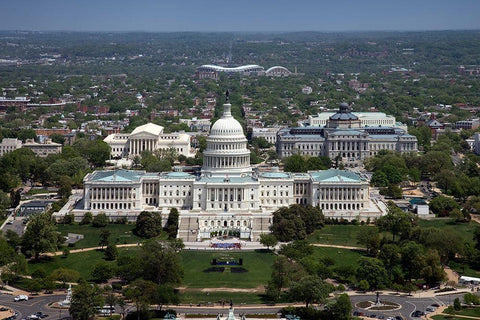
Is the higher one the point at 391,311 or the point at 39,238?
the point at 39,238

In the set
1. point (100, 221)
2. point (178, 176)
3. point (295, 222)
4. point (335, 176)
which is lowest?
point (100, 221)

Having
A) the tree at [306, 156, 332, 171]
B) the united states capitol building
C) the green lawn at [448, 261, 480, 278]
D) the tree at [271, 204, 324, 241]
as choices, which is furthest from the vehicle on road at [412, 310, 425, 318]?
the tree at [306, 156, 332, 171]

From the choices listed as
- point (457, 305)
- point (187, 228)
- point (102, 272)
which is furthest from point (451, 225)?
point (102, 272)

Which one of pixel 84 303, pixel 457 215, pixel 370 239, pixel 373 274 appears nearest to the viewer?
pixel 84 303

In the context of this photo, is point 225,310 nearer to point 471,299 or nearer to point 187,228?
point 471,299

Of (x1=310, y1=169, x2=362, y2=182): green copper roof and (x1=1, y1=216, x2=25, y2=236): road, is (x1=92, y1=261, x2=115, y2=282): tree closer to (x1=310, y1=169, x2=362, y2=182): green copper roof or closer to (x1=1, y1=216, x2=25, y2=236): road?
(x1=1, y1=216, x2=25, y2=236): road

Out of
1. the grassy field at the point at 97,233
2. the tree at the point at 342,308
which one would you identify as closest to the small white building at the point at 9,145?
the grassy field at the point at 97,233

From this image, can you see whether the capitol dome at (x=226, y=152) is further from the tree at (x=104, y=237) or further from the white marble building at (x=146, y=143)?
the white marble building at (x=146, y=143)
